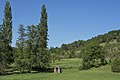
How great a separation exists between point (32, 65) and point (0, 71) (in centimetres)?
1009

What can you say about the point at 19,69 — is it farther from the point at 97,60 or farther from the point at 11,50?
the point at 97,60

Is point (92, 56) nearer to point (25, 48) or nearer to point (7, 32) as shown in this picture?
point (25, 48)

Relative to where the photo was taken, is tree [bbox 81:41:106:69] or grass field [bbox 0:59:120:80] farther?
tree [bbox 81:41:106:69]

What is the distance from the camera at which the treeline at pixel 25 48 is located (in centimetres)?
7762

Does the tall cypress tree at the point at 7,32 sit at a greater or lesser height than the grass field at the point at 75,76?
greater

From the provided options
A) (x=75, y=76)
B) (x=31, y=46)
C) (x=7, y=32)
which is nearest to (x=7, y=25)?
(x=7, y=32)

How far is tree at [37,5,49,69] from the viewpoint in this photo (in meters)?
83.8

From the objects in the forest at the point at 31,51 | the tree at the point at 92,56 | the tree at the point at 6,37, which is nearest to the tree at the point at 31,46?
the forest at the point at 31,51

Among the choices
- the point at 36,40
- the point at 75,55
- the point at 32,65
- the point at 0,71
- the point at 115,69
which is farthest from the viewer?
the point at 75,55

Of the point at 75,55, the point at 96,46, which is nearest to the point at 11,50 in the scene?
the point at 96,46

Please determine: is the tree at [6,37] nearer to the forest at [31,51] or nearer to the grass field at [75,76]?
the forest at [31,51]

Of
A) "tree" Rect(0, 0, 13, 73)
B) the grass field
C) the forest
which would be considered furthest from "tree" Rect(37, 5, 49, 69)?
the grass field

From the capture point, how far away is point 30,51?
263ft

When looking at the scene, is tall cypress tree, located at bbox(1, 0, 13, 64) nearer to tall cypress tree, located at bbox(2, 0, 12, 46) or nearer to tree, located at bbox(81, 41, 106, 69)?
tall cypress tree, located at bbox(2, 0, 12, 46)
